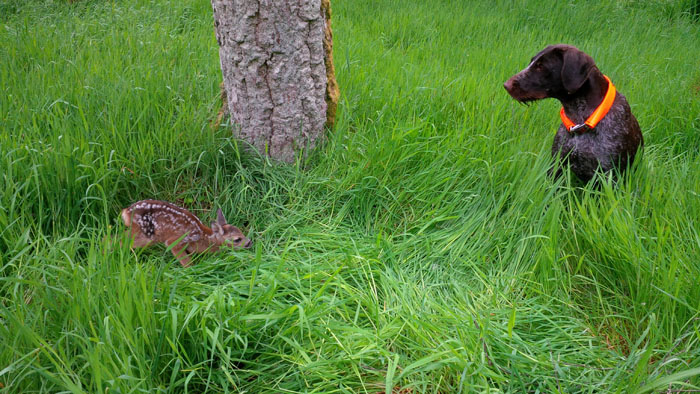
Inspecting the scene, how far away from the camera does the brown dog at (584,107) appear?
132 inches

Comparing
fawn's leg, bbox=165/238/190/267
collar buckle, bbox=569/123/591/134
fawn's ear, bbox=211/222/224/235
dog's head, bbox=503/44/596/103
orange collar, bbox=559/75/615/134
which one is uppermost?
dog's head, bbox=503/44/596/103

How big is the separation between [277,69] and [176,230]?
1242 mm

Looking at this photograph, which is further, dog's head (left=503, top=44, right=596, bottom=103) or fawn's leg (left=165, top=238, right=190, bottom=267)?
dog's head (left=503, top=44, right=596, bottom=103)

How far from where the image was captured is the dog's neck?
3391 millimetres

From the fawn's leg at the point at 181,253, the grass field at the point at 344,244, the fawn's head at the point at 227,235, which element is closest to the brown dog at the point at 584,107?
the grass field at the point at 344,244

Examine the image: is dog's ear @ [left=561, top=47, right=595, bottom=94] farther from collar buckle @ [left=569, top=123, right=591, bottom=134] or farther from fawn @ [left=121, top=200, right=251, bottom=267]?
fawn @ [left=121, top=200, right=251, bottom=267]

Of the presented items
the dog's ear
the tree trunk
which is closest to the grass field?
the tree trunk

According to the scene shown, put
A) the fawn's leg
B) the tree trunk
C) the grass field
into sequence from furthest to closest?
the tree trunk
the fawn's leg
the grass field

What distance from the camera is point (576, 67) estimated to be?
3314 millimetres

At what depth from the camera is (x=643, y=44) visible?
6.68 m

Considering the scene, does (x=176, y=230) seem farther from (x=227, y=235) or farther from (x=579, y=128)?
(x=579, y=128)

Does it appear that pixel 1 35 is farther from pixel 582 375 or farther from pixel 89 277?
pixel 582 375

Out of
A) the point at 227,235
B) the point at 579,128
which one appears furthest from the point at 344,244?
the point at 579,128

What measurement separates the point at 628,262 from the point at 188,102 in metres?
2.91
